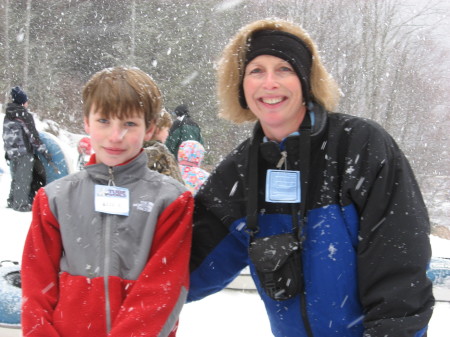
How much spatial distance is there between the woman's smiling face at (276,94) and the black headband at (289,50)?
2 centimetres

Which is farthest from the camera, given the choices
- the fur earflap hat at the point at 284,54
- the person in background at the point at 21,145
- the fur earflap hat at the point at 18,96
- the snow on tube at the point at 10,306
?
the person in background at the point at 21,145

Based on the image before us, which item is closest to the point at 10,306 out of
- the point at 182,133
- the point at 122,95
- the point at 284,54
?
the point at 122,95

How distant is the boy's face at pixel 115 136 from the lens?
2002mm

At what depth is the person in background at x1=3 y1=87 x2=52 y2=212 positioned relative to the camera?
28.1 feet

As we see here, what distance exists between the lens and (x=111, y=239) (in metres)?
1.95

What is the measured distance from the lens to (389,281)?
67.5 inches

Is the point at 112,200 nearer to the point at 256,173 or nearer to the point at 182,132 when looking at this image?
the point at 256,173

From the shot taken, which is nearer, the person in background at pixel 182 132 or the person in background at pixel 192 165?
the person in background at pixel 192 165

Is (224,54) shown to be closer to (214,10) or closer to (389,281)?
(389,281)

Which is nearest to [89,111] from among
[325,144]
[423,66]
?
[325,144]

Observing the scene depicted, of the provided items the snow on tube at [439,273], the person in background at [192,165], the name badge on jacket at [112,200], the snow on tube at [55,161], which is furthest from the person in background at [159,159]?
the snow on tube at [55,161]

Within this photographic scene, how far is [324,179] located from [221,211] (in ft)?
1.55

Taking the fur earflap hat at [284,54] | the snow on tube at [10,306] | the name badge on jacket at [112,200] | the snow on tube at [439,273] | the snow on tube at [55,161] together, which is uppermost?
the fur earflap hat at [284,54]

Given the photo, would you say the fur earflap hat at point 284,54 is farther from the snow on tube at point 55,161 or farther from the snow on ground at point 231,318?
the snow on tube at point 55,161
